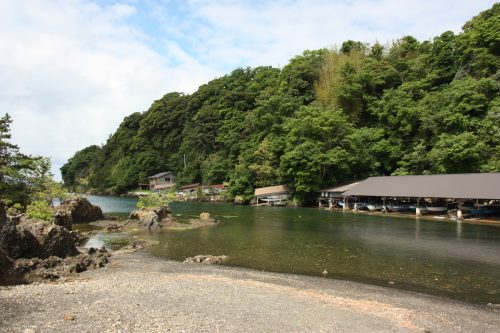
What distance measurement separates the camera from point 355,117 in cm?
6209

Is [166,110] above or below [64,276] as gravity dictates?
above

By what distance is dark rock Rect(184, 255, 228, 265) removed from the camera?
18375 millimetres

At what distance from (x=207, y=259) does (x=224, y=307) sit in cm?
887

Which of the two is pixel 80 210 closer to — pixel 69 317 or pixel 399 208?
pixel 69 317

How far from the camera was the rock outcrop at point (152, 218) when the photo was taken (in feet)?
105

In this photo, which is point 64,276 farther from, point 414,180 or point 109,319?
point 414,180

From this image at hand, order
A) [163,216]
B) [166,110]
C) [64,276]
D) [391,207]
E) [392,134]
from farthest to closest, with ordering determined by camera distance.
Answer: [166,110] → [392,134] → [391,207] → [163,216] → [64,276]

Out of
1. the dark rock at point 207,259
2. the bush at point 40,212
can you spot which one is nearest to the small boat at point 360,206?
the dark rock at point 207,259

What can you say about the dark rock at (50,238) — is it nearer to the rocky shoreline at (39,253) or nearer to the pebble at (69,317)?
the rocky shoreline at (39,253)

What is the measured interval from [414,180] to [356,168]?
45.8 feet

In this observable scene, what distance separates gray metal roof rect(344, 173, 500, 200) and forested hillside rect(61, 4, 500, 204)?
501cm

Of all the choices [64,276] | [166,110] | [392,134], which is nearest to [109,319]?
[64,276]

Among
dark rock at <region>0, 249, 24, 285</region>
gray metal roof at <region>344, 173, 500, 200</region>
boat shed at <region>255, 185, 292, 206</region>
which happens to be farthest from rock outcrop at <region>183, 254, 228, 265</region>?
boat shed at <region>255, 185, 292, 206</region>

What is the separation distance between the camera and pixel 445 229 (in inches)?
1143
